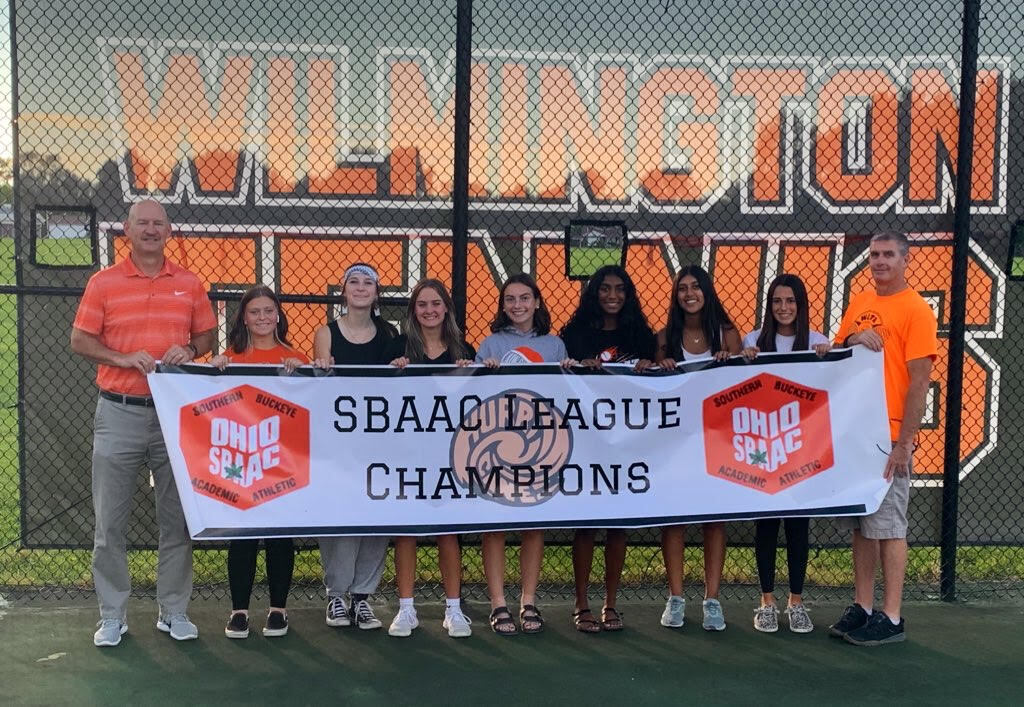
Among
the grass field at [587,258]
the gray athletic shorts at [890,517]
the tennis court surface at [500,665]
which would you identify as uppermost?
the grass field at [587,258]

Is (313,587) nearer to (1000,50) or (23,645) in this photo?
(23,645)


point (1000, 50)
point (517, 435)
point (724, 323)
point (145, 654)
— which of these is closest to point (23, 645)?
point (145, 654)

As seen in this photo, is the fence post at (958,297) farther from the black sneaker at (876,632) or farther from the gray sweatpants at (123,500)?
the gray sweatpants at (123,500)

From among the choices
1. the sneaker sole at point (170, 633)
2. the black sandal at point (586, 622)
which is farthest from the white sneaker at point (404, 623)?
the sneaker sole at point (170, 633)

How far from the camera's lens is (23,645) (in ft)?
15.9

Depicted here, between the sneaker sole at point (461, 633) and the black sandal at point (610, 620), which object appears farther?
the black sandal at point (610, 620)

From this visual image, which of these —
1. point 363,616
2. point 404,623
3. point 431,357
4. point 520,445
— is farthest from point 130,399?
point 520,445

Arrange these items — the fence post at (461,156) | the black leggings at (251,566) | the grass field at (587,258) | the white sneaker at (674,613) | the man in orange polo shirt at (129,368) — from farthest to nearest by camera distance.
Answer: the grass field at (587,258) < the fence post at (461,156) < the white sneaker at (674,613) < the black leggings at (251,566) < the man in orange polo shirt at (129,368)

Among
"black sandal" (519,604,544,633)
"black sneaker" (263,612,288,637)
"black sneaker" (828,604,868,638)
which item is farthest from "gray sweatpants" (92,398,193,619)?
"black sneaker" (828,604,868,638)

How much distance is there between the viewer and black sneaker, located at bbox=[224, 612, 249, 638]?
4953mm

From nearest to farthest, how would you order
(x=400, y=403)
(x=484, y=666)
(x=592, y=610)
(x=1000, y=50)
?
(x=484, y=666) → (x=400, y=403) → (x=592, y=610) → (x=1000, y=50)

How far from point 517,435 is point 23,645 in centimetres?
242

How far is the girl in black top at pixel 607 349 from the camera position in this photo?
16.9 feet

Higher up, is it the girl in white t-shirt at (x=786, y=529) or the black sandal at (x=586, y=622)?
the girl in white t-shirt at (x=786, y=529)
